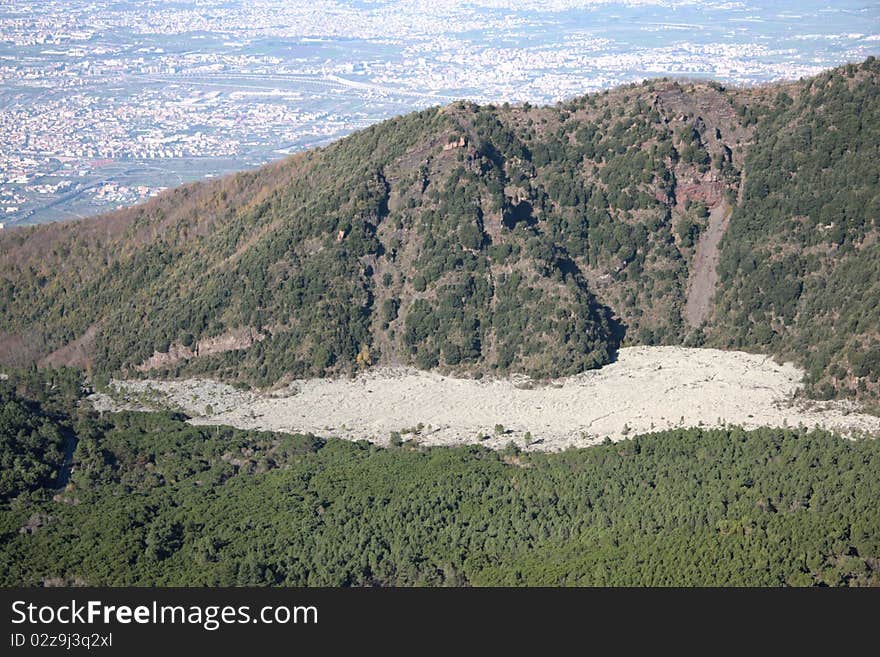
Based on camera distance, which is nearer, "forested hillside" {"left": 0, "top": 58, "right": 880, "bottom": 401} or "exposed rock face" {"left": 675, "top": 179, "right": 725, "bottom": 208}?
"forested hillside" {"left": 0, "top": 58, "right": 880, "bottom": 401}

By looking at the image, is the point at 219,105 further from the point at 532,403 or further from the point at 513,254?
the point at 532,403

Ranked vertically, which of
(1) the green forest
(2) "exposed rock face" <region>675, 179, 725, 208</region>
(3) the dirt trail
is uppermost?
(2) "exposed rock face" <region>675, 179, 725, 208</region>

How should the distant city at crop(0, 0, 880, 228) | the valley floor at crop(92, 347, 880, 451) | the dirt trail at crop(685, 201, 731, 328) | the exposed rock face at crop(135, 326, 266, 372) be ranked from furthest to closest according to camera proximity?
the distant city at crop(0, 0, 880, 228), the dirt trail at crop(685, 201, 731, 328), the exposed rock face at crop(135, 326, 266, 372), the valley floor at crop(92, 347, 880, 451)

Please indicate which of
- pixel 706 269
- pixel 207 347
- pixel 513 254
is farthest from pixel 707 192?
pixel 207 347

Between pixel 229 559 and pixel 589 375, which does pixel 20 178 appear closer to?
pixel 589 375

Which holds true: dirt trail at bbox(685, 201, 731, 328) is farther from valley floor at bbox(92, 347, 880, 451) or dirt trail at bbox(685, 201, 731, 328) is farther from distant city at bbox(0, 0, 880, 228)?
distant city at bbox(0, 0, 880, 228)

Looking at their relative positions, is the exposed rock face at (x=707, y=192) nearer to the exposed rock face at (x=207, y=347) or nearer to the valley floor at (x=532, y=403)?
the valley floor at (x=532, y=403)

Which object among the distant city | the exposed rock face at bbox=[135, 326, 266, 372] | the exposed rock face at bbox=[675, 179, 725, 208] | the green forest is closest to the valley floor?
the exposed rock face at bbox=[135, 326, 266, 372]
